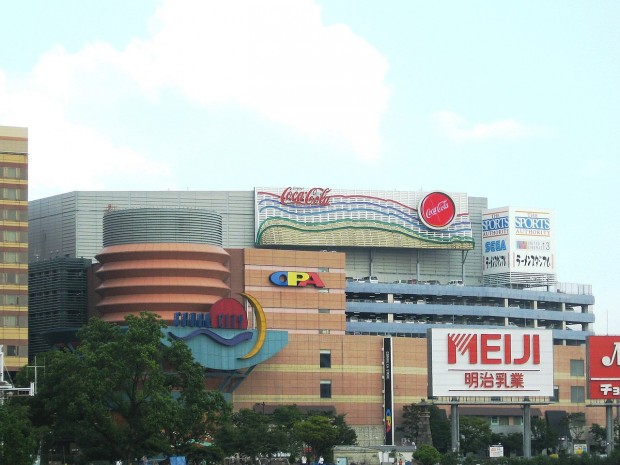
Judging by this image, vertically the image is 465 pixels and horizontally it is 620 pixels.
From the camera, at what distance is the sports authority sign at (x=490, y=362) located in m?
174

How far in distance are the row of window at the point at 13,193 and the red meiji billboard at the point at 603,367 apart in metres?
75.5

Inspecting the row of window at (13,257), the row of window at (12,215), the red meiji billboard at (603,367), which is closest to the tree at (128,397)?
the row of window at (13,257)

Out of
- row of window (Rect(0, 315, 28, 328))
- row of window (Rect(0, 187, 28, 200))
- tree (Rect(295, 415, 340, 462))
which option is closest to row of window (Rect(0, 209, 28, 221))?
row of window (Rect(0, 187, 28, 200))

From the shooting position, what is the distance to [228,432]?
163000 mm

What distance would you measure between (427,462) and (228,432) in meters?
23.8

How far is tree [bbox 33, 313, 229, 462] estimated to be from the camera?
142500mm

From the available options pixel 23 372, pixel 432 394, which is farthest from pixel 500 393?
pixel 23 372

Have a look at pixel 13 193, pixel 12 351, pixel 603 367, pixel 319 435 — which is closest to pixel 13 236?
pixel 13 193

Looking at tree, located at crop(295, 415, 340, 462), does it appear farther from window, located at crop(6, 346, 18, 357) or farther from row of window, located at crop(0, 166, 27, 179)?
row of window, located at crop(0, 166, 27, 179)

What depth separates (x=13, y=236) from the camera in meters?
190

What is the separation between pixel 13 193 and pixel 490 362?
65973 mm

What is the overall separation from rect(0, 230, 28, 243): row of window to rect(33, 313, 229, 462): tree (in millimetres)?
41359

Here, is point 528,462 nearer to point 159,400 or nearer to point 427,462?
point 427,462

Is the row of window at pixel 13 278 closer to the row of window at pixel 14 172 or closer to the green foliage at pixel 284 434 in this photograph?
the row of window at pixel 14 172
